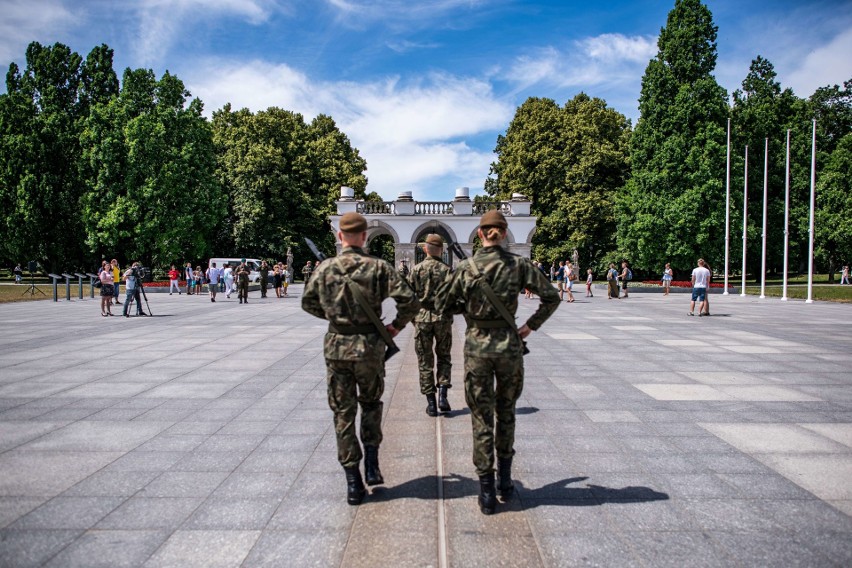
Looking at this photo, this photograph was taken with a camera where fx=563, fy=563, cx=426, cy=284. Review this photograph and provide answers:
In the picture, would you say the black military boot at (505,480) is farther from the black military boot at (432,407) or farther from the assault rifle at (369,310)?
the black military boot at (432,407)

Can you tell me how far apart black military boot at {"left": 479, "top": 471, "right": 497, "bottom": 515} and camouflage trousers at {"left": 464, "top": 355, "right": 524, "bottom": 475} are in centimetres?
6

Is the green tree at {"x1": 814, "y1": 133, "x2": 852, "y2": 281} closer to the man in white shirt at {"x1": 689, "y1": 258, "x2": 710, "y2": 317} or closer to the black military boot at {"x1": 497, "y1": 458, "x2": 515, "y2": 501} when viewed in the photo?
the man in white shirt at {"x1": 689, "y1": 258, "x2": 710, "y2": 317}

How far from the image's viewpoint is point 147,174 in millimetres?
35781

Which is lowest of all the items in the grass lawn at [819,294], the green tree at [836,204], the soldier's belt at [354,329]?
the grass lawn at [819,294]

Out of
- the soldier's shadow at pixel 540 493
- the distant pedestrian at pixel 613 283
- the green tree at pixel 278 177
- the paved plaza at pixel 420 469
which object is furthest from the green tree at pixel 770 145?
the soldier's shadow at pixel 540 493

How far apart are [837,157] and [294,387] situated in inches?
1908

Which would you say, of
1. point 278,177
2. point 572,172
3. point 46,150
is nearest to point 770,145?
point 572,172

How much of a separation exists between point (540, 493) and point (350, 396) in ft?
4.80

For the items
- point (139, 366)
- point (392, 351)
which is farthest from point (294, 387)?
point (392, 351)

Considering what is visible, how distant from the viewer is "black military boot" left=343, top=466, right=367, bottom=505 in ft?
12.1

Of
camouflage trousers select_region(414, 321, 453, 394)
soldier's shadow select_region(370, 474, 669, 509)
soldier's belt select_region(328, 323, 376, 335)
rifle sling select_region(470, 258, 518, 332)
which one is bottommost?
soldier's shadow select_region(370, 474, 669, 509)

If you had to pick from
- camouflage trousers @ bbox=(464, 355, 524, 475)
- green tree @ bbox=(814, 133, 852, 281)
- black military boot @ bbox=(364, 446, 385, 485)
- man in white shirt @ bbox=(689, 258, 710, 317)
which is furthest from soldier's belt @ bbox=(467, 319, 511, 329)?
green tree @ bbox=(814, 133, 852, 281)

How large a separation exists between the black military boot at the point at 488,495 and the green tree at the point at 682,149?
3390cm

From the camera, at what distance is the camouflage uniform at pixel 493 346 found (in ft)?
12.1
